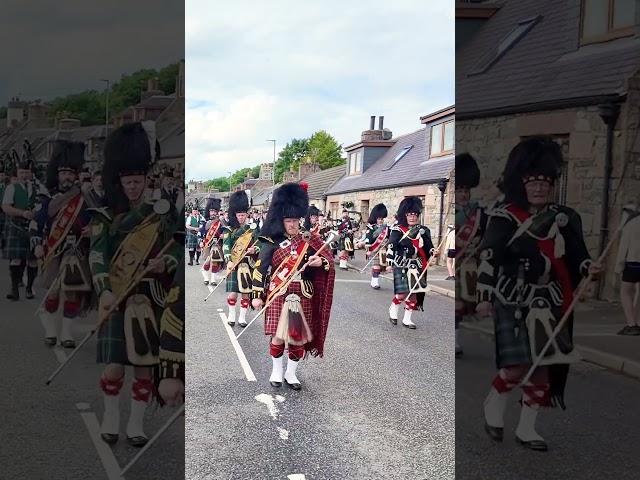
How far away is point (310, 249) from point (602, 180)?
138cm

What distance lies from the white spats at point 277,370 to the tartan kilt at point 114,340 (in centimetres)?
83

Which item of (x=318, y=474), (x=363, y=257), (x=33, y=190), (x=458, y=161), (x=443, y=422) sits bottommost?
(x=318, y=474)

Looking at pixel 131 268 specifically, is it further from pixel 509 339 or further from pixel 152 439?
pixel 509 339

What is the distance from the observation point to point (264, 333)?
2824 mm

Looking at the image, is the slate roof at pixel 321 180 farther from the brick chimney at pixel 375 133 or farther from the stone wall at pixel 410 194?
the brick chimney at pixel 375 133

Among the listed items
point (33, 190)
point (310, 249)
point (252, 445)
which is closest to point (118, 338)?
point (33, 190)

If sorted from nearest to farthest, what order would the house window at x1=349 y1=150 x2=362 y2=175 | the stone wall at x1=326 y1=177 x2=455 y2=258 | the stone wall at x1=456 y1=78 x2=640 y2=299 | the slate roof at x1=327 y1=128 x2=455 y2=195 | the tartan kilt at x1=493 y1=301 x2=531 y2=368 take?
the stone wall at x1=456 y1=78 x2=640 y2=299 < the tartan kilt at x1=493 y1=301 x2=531 y2=368 < the stone wall at x1=326 y1=177 x2=455 y2=258 < the slate roof at x1=327 y1=128 x2=455 y2=195 < the house window at x1=349 y1=150 x2=362 y2=175

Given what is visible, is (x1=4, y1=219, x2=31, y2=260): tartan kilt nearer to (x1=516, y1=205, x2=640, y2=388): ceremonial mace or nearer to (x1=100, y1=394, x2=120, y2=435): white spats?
(x1=100, y1=394, x2=120, y2=435): white spats

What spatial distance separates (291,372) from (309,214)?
0.77 metres

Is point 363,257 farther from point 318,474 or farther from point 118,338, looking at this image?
point 118,338

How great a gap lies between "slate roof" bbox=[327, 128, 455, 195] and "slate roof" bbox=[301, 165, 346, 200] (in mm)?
27

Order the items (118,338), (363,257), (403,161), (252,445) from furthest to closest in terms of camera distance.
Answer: (363,257)
(403,161)
(252,445)
(118,338)

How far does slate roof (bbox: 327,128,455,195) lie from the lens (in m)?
2.55

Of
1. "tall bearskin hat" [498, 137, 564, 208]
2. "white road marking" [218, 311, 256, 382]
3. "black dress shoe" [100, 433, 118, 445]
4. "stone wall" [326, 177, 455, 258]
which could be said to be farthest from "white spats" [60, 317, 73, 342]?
"tall bearskin hat" [498, 137, 564, 208]
